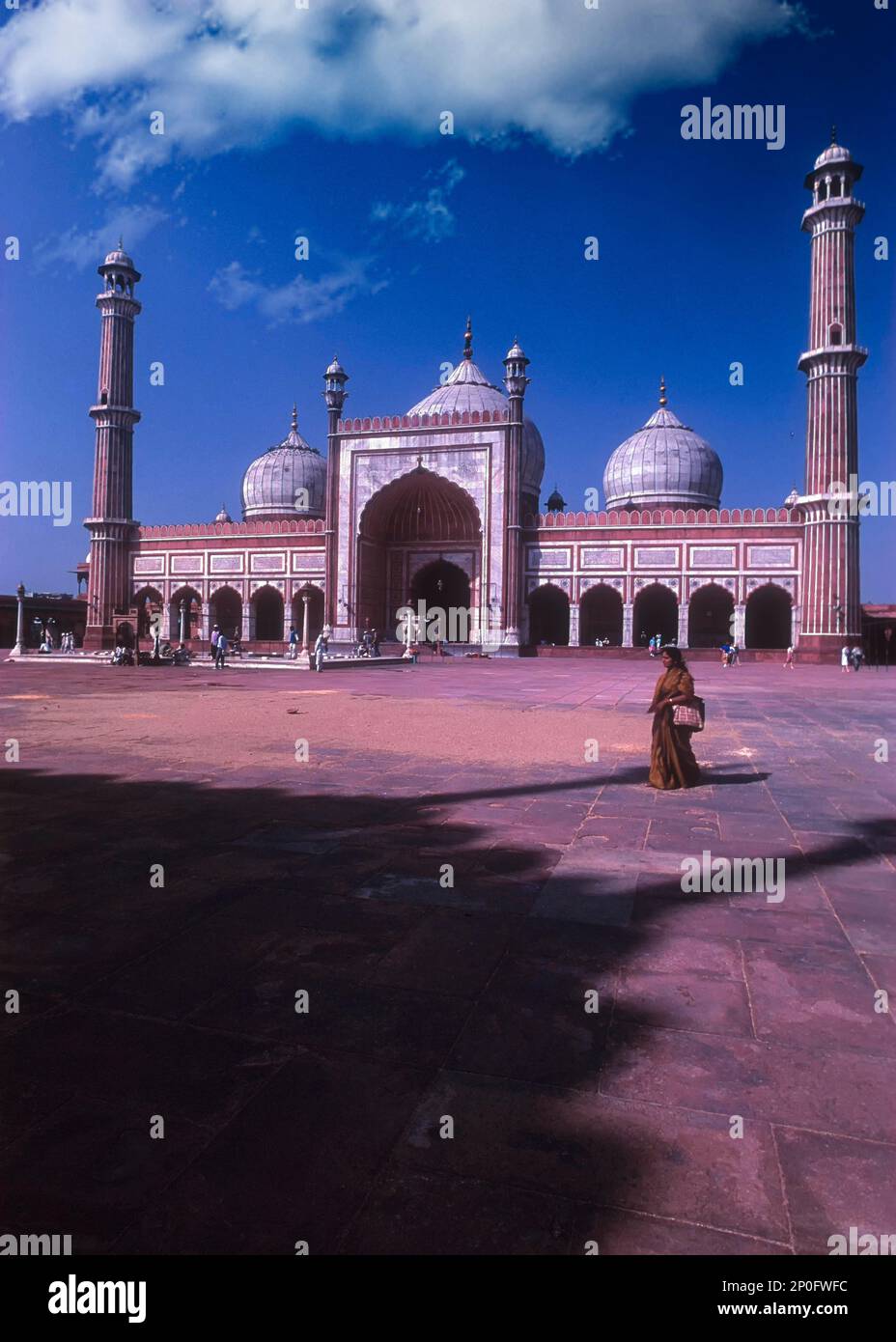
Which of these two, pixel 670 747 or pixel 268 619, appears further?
pixel 268 619

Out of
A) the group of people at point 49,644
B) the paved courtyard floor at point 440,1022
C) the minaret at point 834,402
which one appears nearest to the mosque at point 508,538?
the minaret at point 834,402

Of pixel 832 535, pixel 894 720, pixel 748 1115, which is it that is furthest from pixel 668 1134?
pixel 832 535

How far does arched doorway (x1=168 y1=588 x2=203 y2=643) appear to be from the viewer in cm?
4153

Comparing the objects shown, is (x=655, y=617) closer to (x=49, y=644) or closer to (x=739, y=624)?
(x=739, y=624)

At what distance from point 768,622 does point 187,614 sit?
28.9 metres

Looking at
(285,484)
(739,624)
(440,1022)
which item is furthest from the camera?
(285,484)

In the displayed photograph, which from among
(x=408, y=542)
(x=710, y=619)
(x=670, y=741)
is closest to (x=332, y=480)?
(x=408, y=542)

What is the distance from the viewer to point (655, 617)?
38594mm

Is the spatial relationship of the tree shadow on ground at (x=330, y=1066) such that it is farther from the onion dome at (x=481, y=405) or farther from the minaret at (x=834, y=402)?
the onion dome at (x=481, y=405)

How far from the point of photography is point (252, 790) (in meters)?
5.52

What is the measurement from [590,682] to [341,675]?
6.19 metres

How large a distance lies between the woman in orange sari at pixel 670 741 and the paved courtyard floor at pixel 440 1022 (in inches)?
20.4

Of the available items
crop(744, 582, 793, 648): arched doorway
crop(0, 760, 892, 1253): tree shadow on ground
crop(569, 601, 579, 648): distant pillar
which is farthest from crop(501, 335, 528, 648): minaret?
crop(0, 760, 892, 1253): tree shadow on ground
